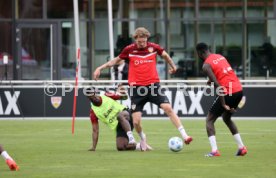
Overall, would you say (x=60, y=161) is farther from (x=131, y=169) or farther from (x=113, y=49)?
(x=113, y=49)

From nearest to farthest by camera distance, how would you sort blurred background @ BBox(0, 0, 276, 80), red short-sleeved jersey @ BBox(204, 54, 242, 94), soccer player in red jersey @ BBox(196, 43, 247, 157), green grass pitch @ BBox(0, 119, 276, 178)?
green grass pitch @ BBox(0, 119, 276, 178)
soccer player in red jersey @ BBox(196, 43, 247, 157)
red short-sleeved jersey @ BBox(204, 54, 242, 94)
blurred background @ BBox(0, 0, 276, 80)

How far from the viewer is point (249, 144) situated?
18922 mm

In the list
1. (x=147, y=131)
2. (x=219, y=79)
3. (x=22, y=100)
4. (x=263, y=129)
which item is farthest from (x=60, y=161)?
(x=22, y=100)

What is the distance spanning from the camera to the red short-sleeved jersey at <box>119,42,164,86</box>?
56.0 ft

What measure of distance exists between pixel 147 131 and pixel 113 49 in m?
12.1

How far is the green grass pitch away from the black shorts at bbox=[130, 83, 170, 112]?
0.90 meters

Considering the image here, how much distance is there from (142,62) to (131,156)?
6.42 feet

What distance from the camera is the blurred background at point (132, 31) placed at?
36094 millimetres

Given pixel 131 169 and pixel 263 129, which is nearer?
pixel 131 169

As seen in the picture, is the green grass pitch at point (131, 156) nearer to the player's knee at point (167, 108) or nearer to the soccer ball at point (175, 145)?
the soccer ball at point (175, 145)

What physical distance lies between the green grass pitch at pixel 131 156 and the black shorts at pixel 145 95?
901 millimetres

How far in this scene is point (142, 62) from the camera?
56.3 feet

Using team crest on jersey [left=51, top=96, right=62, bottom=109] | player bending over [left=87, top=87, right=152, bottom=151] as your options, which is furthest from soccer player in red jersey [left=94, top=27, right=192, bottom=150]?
team crest on jersey [left=51, top=96, right=62, bottom=109]

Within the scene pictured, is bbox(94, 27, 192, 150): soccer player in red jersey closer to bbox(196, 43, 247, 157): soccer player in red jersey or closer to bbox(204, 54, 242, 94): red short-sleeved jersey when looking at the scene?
bbox(196, 43, 247, 157): soccer player in red jersey
